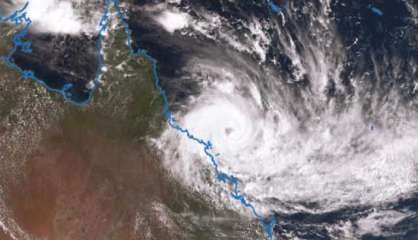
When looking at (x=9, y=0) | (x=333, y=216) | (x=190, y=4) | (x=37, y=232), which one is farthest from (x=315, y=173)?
(x=9, y=0)

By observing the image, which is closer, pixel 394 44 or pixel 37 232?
pixel 394 44

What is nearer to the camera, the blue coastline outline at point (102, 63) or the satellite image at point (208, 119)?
the satellite image at point (208, 119)

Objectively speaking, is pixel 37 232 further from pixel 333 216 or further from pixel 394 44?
pixel 394 44

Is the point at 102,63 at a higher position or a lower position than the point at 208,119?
lower

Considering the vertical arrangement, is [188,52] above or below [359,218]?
below

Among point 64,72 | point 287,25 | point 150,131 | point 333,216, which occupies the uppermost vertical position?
point 287,25

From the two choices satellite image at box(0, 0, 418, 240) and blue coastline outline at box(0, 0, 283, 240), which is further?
blue coastline outline at box(0, 0, 283, 240)

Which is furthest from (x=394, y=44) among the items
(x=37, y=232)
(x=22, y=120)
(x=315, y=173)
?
(x=37, y=232)
